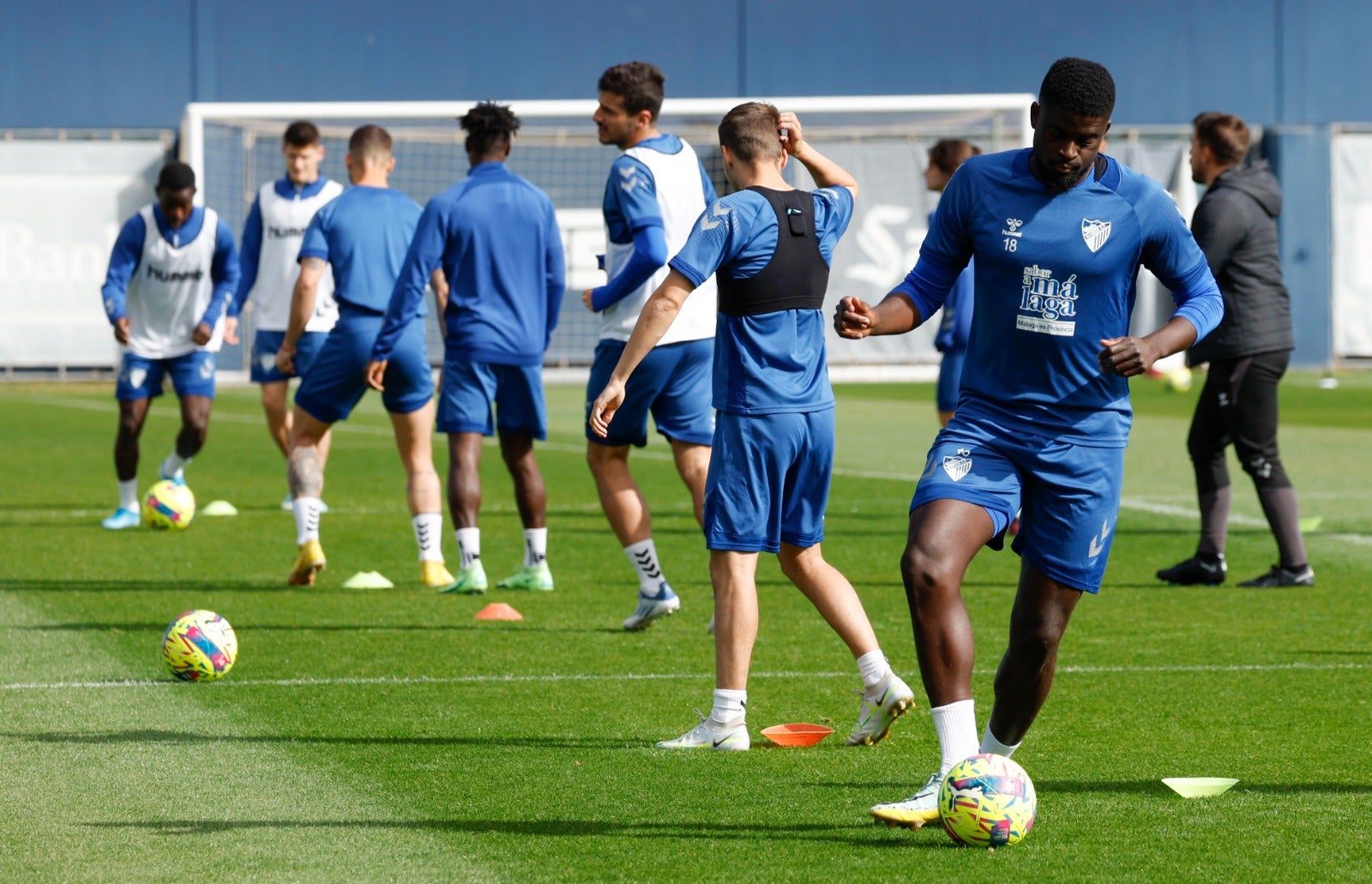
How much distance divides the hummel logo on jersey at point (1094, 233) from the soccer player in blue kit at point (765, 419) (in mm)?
1278

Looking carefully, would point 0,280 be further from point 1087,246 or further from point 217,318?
point 1087,246

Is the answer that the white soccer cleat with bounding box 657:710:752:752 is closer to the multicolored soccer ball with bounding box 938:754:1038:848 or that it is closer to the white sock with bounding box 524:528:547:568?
the multicolored soccer ball with bounding box 938:754:1038:848

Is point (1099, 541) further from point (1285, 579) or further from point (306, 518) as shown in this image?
point (306, 518)

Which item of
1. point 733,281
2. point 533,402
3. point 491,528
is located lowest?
point 491,528

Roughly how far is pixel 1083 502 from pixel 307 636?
4120 mm

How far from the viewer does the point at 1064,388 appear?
473 cm

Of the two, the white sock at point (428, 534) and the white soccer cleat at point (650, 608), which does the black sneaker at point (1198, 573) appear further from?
the white sock at point (428, 534)

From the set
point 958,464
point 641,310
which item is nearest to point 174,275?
point 641,310

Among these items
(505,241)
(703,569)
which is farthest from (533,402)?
(703,569)

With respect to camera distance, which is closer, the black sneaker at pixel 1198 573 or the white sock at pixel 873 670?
the white sock at pixel 873 670

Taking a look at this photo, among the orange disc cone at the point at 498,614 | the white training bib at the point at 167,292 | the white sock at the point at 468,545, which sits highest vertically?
the white training bib at the point at 167,292

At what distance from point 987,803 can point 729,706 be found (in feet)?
4.44

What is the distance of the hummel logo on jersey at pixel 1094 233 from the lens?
470cm

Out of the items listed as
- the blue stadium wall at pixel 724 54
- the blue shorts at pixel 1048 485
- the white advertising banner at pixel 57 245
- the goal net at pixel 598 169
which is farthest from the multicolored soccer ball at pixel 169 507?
the blue stadium wall at pixel 724 54
